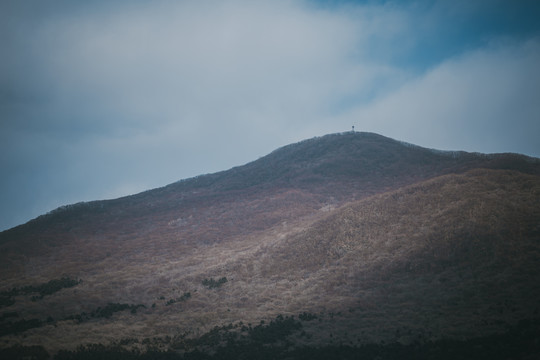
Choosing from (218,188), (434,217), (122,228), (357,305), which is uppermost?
(218,188)

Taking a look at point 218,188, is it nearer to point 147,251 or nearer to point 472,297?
point 147,251

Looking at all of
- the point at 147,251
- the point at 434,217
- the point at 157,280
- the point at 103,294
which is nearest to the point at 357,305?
the point at 434,217

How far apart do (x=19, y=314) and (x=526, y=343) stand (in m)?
33.6

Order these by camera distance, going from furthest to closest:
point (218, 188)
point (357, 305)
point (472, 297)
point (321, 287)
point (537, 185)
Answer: point (218, 188), point (537, 185), point (321, 287), point (357, 305), point (472, 297)

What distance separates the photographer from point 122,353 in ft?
57.2

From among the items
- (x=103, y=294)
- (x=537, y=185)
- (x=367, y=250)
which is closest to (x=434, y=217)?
(x=367, y=250)

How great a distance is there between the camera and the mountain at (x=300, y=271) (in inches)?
690

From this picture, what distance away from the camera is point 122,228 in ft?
162

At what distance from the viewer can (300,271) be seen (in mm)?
29906

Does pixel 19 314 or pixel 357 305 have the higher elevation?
pixel 19 314

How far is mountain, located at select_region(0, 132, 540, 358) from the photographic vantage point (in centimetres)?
1752

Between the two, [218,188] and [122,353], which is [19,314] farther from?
[218,188]

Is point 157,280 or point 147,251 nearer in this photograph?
point 157,280

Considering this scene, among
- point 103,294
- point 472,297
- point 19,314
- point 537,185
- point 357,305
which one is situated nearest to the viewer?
point 472,297
